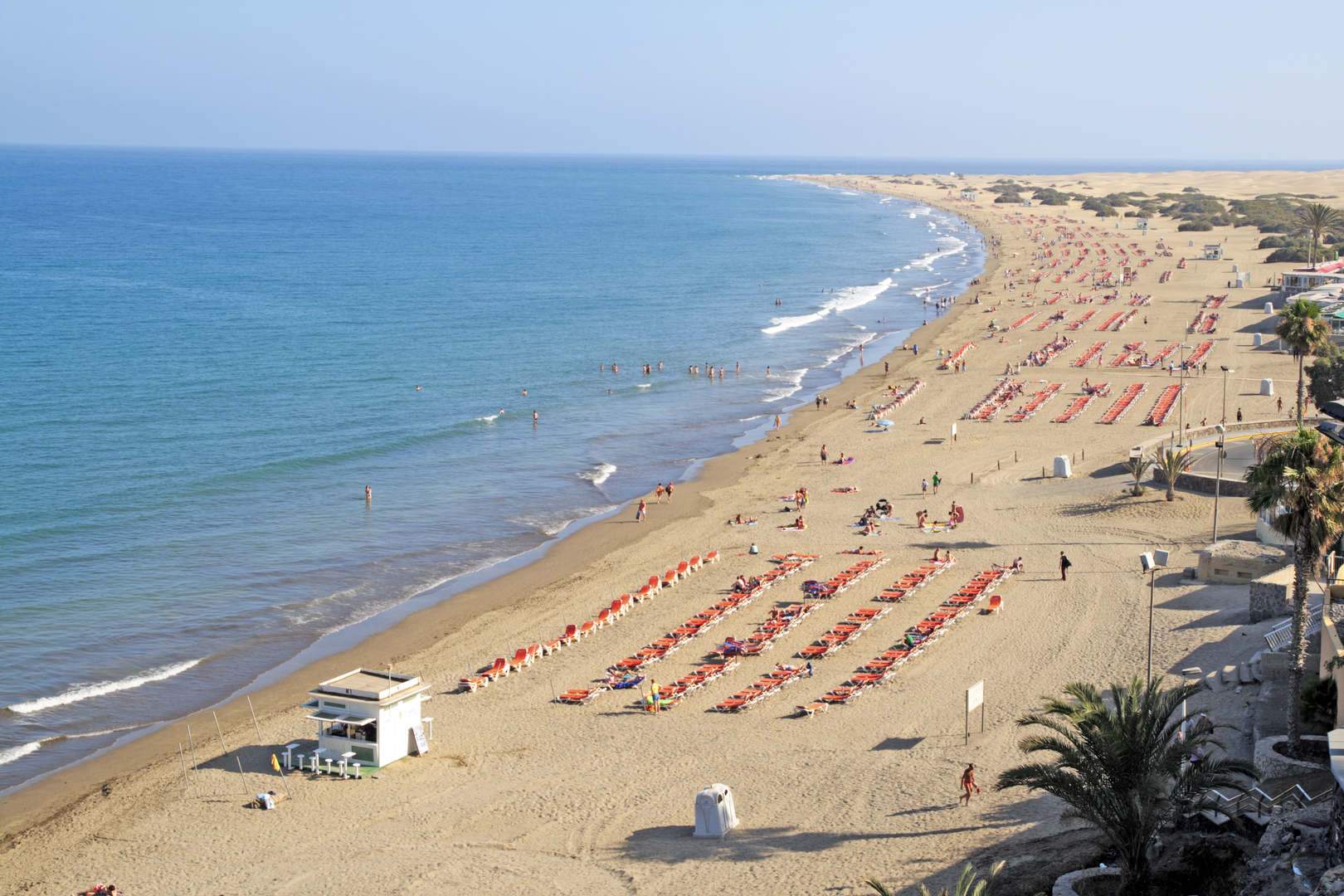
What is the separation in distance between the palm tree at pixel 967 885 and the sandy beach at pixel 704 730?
2.53 feet

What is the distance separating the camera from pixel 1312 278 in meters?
71.8

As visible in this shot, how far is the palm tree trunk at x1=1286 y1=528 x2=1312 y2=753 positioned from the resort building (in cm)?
5432

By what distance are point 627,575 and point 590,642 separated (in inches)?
206

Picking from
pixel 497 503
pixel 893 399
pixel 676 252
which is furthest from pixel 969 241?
pixel 497 503

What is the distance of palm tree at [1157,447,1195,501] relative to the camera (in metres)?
38.1

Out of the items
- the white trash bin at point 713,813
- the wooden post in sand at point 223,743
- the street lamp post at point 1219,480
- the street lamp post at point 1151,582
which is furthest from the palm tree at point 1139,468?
the wooden post in sand at point 223,743

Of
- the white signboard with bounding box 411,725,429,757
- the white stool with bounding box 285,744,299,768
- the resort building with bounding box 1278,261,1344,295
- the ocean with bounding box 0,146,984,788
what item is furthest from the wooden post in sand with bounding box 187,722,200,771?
the resort building with bounding box 1278,261,1344,295

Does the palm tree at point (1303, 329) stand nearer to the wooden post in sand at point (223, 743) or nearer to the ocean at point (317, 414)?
the ocean at point (317, 414)

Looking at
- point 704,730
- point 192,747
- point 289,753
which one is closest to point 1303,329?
point 704,730

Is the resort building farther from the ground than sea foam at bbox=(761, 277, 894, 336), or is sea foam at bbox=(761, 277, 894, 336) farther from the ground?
the resort building

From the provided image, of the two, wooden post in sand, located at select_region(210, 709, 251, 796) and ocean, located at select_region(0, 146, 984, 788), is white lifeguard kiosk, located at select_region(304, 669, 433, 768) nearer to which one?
wooden post in sand, located at select_region(210, 709, 251, 796)

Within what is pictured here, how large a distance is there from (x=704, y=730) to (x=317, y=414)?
34930mm

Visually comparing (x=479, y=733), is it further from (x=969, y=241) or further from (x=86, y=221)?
(x=86, y=221)

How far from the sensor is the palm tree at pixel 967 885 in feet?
49.5
